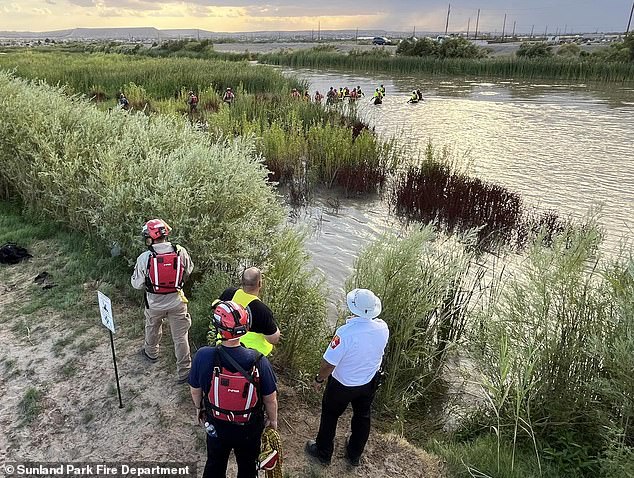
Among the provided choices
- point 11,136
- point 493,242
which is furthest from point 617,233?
point 11,136

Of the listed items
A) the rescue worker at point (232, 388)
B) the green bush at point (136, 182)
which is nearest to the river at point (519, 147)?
the green bush at point (136, 182)

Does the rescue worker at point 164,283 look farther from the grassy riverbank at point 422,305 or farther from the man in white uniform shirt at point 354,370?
the man in white uniform shirt at point 354,370

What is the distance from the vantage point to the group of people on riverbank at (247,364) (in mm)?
2988

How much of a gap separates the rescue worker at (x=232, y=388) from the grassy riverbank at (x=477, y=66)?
42546 mm

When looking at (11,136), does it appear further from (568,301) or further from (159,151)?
(568,301)

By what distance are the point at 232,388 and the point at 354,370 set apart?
111 cm

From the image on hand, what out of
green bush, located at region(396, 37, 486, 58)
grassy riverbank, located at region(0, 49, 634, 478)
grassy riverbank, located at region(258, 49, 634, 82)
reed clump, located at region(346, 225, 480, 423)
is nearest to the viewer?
grassy riverbank, located at region(0, 49, 634, 478)

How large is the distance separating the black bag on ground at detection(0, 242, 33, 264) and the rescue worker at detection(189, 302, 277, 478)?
211 inches

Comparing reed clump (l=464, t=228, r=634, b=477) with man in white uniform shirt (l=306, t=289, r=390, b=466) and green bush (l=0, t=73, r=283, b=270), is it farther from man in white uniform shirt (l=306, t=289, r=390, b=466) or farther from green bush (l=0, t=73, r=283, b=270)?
green bush (l=0, t=73, r=283, b=270)

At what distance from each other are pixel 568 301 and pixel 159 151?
6.23 metres

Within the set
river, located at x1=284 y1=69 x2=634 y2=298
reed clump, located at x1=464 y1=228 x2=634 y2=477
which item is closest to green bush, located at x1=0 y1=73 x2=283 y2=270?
river, located at x1=284 y1=69 x2=634 y2=298

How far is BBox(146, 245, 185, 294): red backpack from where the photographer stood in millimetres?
4414

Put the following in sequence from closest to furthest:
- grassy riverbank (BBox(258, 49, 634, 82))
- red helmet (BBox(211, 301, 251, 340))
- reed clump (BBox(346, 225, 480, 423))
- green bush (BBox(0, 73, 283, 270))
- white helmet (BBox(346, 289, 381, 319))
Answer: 1. red helmet (BBox(211, 301, 251, 340))
2. white helmet (BBox(346, 289, 381, 319))
3. reed clump (BBox(346, 225, 480, 423))
4. green bush (BBox(0, 73, 283, 270))
5. grassy riverbank (BBox(258, 49, 634, 82))

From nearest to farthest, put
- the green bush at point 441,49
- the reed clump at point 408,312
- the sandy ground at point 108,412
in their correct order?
the sandy ground at point 108,412 → the reed clump at point 408,312 → the green bush at point 441,49
